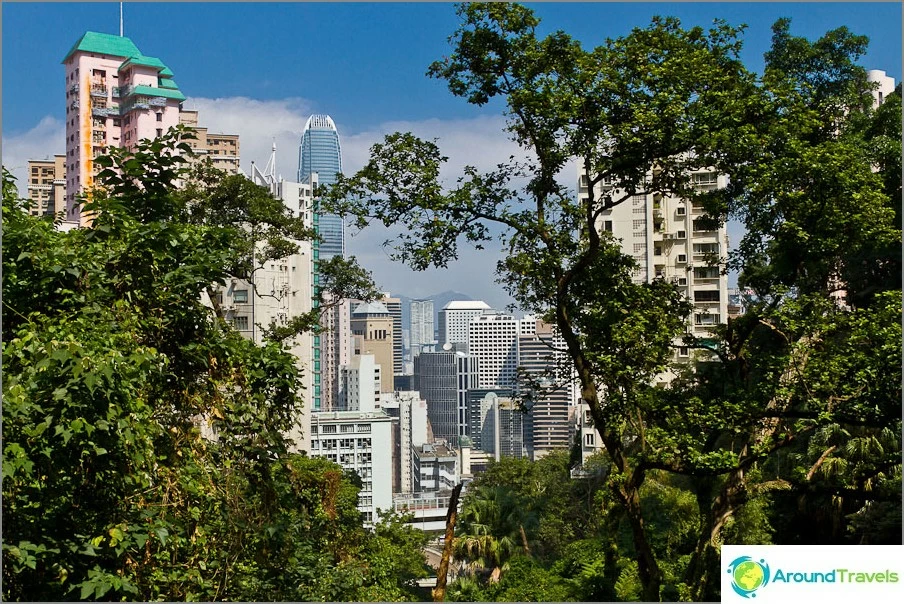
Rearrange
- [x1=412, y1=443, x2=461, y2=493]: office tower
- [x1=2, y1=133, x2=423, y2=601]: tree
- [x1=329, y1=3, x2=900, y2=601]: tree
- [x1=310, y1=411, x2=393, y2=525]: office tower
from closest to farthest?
[x1=2, y1=133, x2=423, y2=601]: tree < [x1=329, y1=3, x2=900, y2=601]: tree < [x1=310, y1=411, x2=393, y2=525]: office tower < [x1=412, y1=443, x2=461, y2=493]: office tower

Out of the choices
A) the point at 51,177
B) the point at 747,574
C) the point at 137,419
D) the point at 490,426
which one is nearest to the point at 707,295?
the point at 747,574

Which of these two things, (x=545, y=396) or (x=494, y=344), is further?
(x=494, y=344)

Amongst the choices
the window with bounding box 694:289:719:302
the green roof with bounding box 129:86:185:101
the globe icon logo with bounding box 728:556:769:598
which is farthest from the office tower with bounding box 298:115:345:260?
the window with bounding box 694:289:719:302

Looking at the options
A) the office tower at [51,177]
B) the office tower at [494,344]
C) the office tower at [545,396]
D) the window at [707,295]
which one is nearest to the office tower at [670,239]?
the window at [707,295]

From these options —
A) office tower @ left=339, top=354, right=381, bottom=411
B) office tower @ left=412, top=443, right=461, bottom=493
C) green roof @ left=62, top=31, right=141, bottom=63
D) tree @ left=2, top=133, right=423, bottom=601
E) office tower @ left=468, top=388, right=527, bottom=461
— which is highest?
green roof @ left=62, top=31, right=141, bottom=63

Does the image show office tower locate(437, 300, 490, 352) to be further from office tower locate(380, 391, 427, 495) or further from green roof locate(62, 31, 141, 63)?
green roof locate(62, 31, 141, 63)

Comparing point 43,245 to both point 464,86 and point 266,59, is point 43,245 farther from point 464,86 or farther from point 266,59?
point 266,59

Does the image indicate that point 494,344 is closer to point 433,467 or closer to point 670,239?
point 433,467

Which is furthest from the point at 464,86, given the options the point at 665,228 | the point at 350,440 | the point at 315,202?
the point at 350,440
